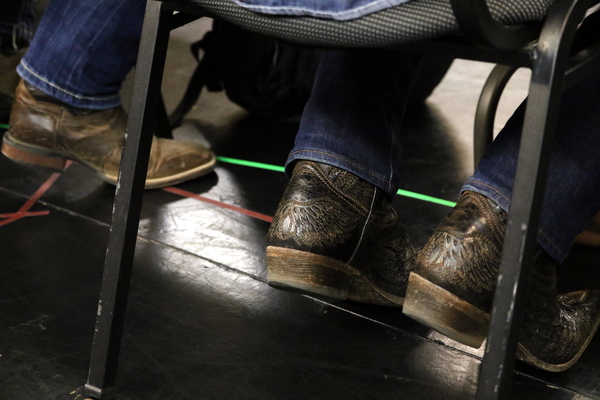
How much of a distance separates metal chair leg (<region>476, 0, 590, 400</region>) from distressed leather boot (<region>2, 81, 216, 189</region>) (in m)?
1.06

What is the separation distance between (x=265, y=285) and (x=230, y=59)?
3.33 ft

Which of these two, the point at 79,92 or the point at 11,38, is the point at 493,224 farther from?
the point at 11,38

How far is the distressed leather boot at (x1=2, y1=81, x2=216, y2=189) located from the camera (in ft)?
4.78

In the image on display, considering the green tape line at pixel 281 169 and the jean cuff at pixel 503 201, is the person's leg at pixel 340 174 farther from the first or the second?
the green tape line at pixel 281 169

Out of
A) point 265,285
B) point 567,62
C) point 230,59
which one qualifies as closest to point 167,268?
point 265,285

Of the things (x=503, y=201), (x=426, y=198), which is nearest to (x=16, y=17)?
(x=426, y=198)

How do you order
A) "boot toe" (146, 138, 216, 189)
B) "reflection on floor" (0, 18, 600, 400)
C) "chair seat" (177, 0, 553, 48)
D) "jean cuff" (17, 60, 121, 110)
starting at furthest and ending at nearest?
"boot toe" (146, 138, 216, 189) < "jean cuff" (17, 60, 121, 110) < "reflection on floor" (0, 18, 600, 400) < "chair seat" (177, 0, 553, 48)

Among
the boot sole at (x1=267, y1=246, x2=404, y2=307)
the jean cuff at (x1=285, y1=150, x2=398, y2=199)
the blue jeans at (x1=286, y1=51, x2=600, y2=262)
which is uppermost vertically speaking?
the blue jeans at (x1=286, y1=51, x2=600, y2=262)

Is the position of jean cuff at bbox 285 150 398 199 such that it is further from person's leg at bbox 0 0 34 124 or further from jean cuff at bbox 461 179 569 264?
person's leg at bbox 0 0 34 124

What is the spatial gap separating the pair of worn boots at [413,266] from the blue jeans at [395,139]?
2 centimetres

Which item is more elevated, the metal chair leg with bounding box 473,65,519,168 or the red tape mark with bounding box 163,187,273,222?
the metal chair leg with bounding box 473,65,519,168

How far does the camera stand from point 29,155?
1463mm

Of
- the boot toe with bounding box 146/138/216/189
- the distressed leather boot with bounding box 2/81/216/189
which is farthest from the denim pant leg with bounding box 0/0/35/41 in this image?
the boot toe with bounding box 146/138/216/189

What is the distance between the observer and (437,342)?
0.98m
